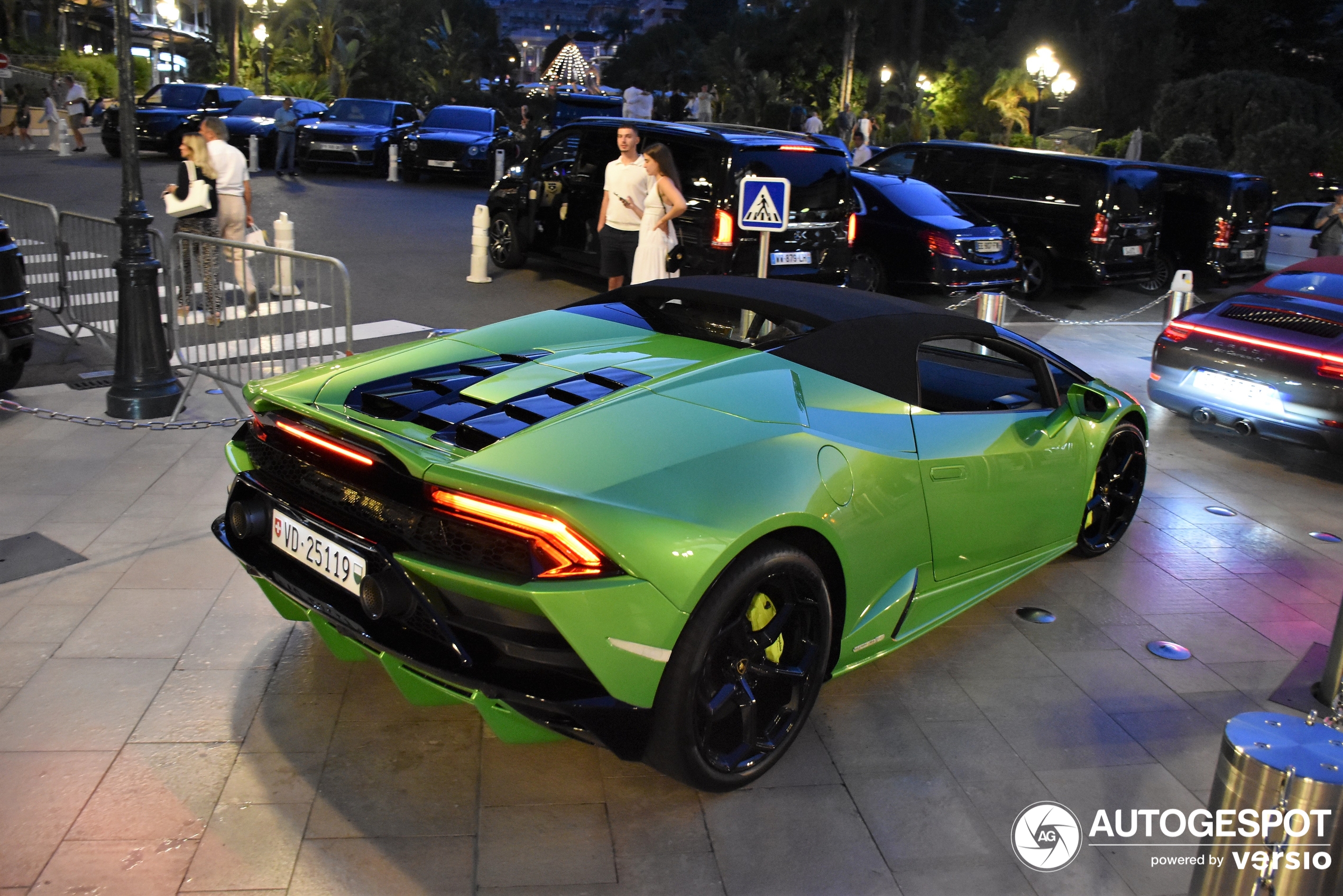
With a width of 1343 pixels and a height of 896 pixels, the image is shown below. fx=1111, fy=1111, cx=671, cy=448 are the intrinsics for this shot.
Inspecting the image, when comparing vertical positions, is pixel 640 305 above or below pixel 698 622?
above

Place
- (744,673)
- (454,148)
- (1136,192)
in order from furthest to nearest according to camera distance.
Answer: (454,148), (1136,192), (744,673)

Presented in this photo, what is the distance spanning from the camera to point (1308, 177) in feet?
87.9

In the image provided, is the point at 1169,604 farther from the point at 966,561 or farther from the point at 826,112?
the point at 826,112

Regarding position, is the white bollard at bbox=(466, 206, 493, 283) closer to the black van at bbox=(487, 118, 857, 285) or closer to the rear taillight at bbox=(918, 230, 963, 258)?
the black van at bbox=(487, 118, 857, 285)

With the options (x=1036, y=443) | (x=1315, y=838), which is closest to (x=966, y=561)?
(x=1036, y=443)

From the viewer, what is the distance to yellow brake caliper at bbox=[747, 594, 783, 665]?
11.2 feet

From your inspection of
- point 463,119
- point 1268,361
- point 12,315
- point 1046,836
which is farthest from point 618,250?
point 463,119

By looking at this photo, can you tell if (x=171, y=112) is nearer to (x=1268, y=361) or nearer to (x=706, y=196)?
(x=706, y=196)

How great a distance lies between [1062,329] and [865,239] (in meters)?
2.44

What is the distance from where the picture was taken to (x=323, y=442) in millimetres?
3416

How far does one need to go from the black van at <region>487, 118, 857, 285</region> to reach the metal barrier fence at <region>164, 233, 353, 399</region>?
14.4 feet

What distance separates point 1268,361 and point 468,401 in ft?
19.7

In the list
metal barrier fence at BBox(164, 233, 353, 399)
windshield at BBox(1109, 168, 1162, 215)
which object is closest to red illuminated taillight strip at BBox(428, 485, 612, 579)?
metal barrier fence at BBox(164, 233, 353, 399)

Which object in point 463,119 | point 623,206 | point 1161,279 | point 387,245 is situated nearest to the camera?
point 623,206
